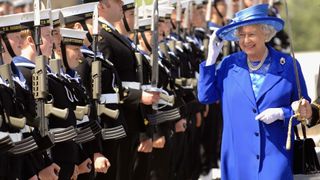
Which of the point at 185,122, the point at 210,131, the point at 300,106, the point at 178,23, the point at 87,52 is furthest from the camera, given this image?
the point at 210,131

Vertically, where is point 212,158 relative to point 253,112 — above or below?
below

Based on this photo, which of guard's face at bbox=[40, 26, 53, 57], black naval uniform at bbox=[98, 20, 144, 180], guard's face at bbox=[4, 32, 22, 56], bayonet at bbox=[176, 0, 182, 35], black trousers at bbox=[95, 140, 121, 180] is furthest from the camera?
bayonet at bbox=[176, 0, 182, 35]

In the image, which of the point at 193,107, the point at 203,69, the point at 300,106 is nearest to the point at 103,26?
the point at 203,69

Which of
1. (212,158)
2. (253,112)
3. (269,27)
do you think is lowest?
(212,158)

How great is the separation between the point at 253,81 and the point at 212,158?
719cm

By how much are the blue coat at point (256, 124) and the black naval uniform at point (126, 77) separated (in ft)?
4.85

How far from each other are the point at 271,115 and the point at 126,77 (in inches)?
80.8

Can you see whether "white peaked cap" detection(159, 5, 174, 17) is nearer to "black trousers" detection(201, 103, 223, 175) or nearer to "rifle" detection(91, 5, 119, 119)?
"rifle" detection(91, 5, 119, 119)

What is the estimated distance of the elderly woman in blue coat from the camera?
31.0ft

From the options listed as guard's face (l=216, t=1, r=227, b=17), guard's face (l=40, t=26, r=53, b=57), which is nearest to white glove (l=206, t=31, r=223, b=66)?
guard's face (l=40, t=26, r=53, b=57)

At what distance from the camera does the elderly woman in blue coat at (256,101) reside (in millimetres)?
9445

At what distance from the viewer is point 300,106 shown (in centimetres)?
933

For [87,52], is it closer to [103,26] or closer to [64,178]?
[103,26]

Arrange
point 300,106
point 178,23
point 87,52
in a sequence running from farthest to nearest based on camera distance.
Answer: point 178,23
point 87,52
point 300,106
